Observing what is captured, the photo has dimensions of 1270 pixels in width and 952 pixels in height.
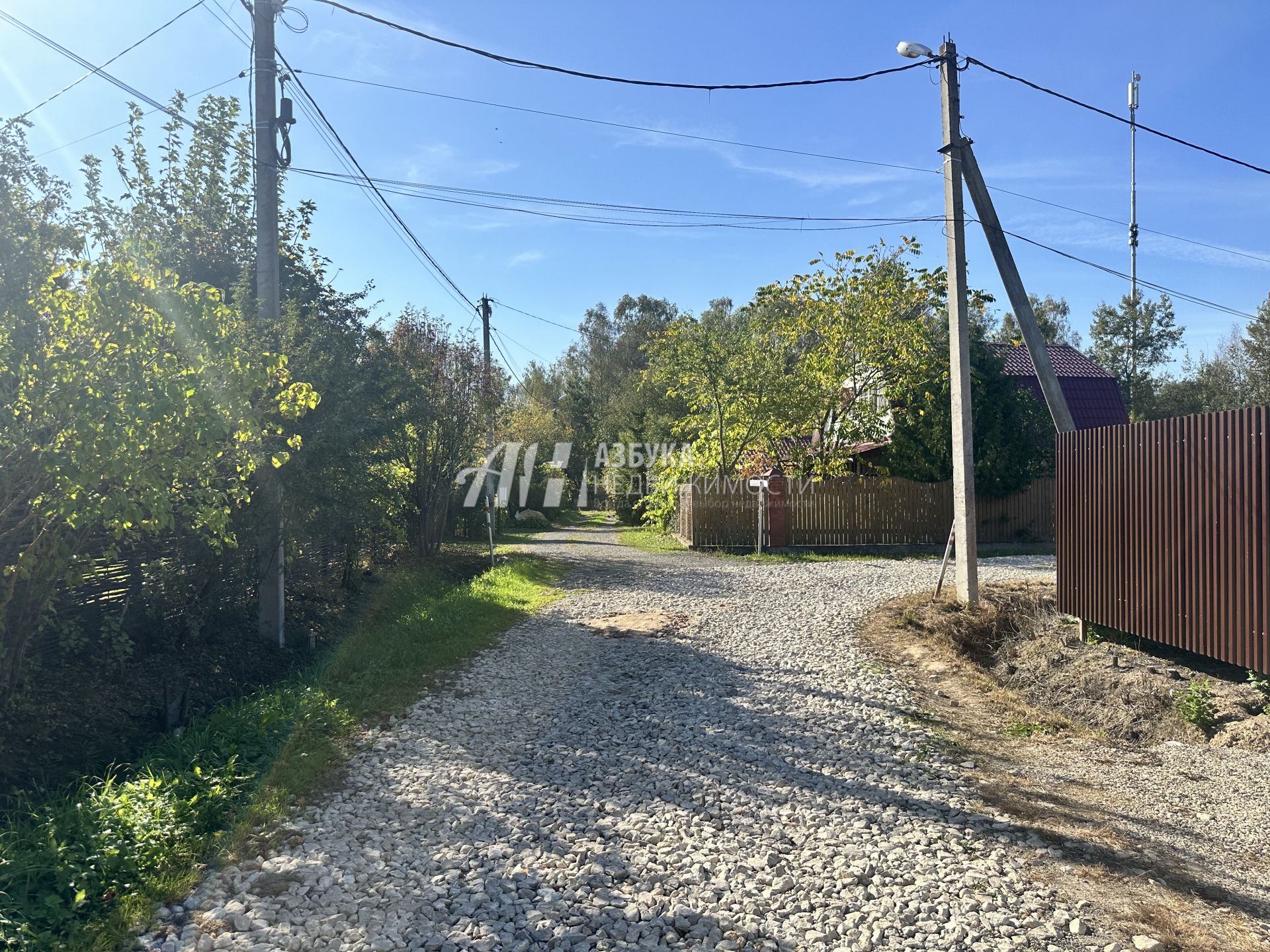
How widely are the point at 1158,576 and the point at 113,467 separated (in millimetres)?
7808

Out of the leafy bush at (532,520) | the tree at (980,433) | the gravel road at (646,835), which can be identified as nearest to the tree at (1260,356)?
the tree at (980,433)

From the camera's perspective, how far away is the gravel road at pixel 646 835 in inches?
124

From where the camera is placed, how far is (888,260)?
20.0 metres

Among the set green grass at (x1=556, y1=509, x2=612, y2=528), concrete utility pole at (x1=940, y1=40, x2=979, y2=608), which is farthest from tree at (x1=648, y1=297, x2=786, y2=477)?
green grass at (x1=556, y1=509, x2=612, y2=528)

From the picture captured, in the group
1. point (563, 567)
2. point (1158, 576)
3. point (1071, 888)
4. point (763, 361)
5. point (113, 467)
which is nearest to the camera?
point (1071, 888)

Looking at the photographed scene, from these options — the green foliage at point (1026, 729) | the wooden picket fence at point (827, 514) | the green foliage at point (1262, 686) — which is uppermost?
the wooden picket fence at point (827, 514)

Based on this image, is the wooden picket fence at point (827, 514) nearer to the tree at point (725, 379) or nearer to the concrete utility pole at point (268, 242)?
the tree at point (725, 379)

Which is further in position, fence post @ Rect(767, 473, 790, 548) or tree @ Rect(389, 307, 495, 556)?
fence post @ Rect(767, 473, 790, 548)

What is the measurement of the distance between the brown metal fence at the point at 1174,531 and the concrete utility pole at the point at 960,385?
1.15 m

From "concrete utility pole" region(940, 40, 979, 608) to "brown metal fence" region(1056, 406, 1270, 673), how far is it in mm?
1152

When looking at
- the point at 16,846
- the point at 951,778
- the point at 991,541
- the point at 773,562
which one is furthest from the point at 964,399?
the point at 991,541

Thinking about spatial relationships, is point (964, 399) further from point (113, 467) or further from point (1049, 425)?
point (1049, 425)

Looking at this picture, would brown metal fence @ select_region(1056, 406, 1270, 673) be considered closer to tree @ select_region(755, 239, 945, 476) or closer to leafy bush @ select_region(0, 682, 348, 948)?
leafy bush @ select_region(0, 682, 348, 948)

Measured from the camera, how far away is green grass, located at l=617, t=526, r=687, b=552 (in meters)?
19.3
